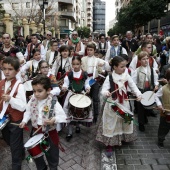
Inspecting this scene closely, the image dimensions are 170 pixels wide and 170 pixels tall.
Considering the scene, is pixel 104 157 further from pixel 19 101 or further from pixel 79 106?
pixel 19 101

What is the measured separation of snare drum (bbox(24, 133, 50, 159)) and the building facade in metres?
152

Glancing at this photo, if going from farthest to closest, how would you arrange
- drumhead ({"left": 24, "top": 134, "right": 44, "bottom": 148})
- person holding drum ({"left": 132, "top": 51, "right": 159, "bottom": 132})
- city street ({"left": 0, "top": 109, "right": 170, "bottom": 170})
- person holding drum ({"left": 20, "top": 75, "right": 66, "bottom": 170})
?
person holding drum ({"left": 132, "top": 51, "right": 159, "bottom": 132})
city street ({"left": 0, "top": 109, "right": 170, "bottom": 170})
person holding drum ({"left": 20, "top": 75, "right": 66, "bottom": 170})
drumhead ({"left": 24, "top": 134, "right": 44, "bottom": 148})

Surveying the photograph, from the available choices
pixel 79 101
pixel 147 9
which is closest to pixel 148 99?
pixel 79 101

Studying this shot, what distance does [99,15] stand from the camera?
495 feet

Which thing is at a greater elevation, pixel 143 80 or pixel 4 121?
pixel 143 80

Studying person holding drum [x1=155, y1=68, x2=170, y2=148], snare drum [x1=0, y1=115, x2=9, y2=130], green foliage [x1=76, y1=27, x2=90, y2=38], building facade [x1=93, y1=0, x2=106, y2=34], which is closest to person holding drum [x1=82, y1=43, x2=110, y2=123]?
person holding drum [x1=155, y1=68, x2=170, y2=148]

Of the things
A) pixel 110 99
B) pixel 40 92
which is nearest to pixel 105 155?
pixel 110 99

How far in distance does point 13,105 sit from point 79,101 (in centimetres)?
133

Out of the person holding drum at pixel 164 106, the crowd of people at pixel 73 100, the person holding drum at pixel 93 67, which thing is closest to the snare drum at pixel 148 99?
the crowd of people at pixel 73 100

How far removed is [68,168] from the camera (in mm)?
3467

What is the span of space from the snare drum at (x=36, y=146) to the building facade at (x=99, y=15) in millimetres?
152135

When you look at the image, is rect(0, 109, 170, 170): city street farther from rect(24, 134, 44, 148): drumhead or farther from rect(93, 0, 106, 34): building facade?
rect(93, 0, 106, 34): building facade

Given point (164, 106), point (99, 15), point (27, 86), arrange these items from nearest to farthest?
point (164, 106) → point (27, 86) → point (99, 15)

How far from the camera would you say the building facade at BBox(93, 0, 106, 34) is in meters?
150
